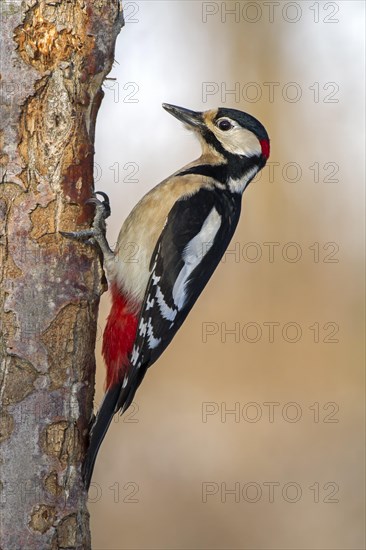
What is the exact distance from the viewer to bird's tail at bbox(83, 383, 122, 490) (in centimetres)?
200

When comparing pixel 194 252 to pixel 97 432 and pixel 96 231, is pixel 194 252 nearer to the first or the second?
pixel 96 231

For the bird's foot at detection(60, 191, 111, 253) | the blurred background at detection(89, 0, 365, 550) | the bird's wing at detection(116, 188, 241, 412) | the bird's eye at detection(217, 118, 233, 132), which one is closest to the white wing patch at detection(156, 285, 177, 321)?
the bird's wing at detection(116, 188, 241, 412)

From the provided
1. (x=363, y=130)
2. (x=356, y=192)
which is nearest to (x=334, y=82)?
(x=363, y=130)

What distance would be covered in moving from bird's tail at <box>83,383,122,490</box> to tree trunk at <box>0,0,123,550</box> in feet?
0.08

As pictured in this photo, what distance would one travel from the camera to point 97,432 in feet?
6.68

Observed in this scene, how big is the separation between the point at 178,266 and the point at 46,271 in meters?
0.56

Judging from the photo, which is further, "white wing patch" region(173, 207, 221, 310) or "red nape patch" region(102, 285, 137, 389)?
"white wing patch" region(173, 207, 221, 310)

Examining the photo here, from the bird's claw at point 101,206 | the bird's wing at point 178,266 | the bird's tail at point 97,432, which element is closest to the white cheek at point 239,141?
the bird's wing at point 178,266

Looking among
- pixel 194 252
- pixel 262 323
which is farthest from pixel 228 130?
pixel 262 323

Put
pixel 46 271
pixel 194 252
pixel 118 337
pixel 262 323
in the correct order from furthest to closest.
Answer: pixel 262 323, pixel 194 252, pixel 118 337, pixel 46 271

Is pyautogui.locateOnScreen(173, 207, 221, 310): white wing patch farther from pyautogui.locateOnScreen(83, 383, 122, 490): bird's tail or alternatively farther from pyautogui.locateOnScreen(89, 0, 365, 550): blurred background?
pyautogui.locateOnScreen(89, 0, 365, 550): blurred background

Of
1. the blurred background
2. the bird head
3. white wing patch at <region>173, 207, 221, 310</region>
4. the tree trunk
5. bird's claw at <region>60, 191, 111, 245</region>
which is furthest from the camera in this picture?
the blurred background

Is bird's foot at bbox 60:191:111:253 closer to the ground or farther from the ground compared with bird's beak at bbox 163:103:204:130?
closer to the ground

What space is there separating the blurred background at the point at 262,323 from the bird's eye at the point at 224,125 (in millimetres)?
1524
